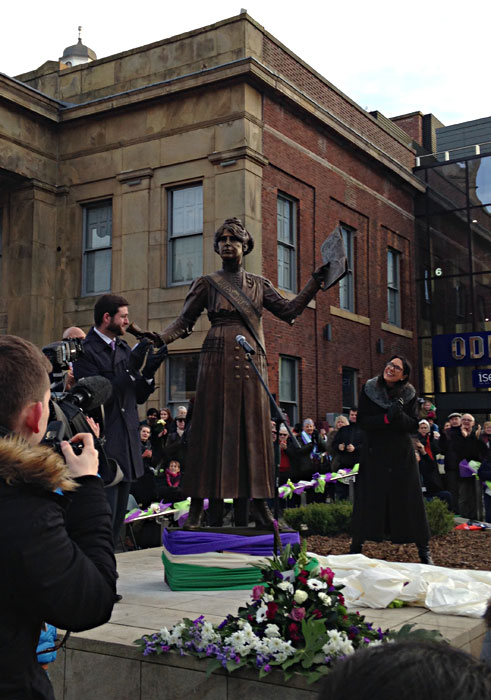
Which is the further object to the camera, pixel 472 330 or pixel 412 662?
pixel 472 330

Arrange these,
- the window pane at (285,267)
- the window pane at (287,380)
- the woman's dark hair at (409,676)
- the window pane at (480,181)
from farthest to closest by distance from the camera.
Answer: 1. the window pane at (480,181)
2. the window pane at (285,267)
3. the window pane at (287,380)
4. the woman's dark hair at (409,676)

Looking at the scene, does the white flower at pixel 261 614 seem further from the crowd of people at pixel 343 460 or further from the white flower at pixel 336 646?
the crowd of people at pixel 343 460

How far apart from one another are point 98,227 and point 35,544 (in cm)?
1725

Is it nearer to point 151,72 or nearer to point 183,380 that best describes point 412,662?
point 183,380

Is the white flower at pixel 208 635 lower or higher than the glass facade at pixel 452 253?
lower

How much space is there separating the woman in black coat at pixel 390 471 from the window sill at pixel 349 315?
1229cm

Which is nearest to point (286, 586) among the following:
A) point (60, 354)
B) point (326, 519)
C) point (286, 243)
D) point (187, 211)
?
point (60, 354)

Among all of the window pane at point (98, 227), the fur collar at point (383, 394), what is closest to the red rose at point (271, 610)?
the fur collar at point (383, 394)

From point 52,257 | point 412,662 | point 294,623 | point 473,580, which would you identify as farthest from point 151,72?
point 412,662

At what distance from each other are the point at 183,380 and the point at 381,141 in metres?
10.4

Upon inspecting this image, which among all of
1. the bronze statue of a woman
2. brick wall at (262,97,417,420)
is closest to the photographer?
the bronze statue of a woman

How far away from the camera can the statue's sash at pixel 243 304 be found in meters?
6.28

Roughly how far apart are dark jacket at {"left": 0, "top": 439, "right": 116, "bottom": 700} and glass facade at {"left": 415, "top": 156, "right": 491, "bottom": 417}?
22076mm

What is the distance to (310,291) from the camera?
6.25 meters
